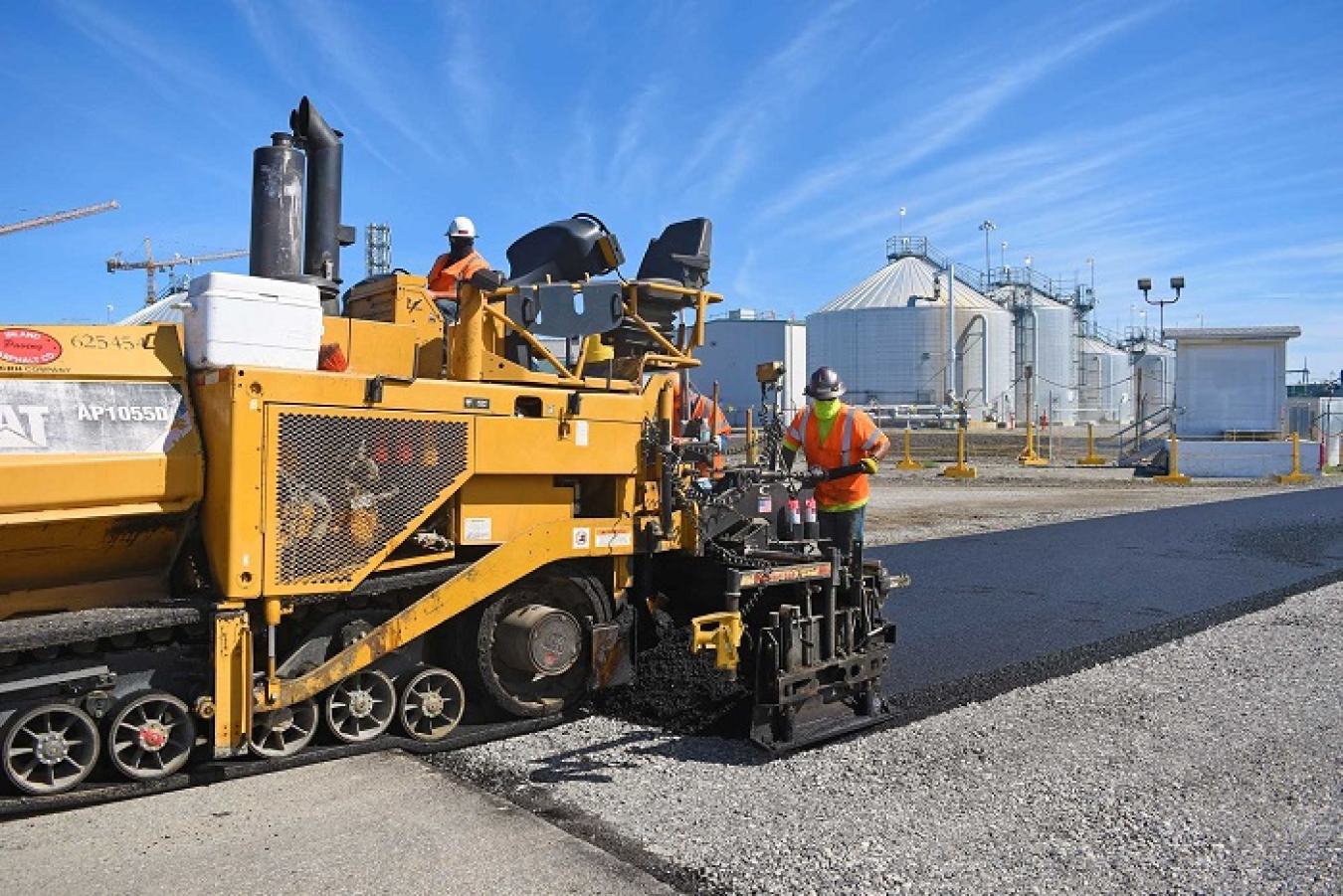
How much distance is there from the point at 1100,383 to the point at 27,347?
62005 mm

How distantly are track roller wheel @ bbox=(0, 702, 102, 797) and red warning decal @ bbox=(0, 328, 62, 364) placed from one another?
1219mm

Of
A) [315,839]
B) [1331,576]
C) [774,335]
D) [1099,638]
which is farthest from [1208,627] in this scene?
[774,335]

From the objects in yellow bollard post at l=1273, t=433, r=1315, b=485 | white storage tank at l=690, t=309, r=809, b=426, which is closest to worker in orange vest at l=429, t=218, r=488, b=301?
yellow bollard post at l=1273, t=433, r=1315, b=485

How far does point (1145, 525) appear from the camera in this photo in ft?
46.1

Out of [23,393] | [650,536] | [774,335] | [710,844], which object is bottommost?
[710,844]

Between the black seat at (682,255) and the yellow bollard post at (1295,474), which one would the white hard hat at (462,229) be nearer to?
the black seat at (682,255)

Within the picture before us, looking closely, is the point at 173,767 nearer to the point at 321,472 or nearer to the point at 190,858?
the point at 190,858

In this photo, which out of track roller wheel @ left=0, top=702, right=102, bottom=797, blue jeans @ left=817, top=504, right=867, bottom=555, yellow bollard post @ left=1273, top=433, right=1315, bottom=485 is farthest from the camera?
yellow bollard post @ left=1273, top=433, right=1315, bottom=485

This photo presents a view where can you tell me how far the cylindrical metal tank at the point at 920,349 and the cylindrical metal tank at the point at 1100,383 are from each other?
8.14 m

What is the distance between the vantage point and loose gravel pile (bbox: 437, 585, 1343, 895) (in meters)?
3.57

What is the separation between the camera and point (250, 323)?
14.4ft

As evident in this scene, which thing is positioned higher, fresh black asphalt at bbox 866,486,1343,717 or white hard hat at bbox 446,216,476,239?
white hard hat at bbox 446,216,476,239

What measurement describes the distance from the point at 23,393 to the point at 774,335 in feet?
156

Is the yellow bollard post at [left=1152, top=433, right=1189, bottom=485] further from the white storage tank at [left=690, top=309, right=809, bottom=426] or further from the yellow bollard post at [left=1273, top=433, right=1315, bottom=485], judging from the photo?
the white storage tank at [left=690, top=309, right=809, bottom=426]
